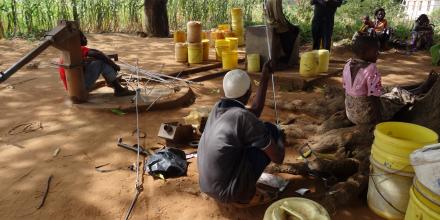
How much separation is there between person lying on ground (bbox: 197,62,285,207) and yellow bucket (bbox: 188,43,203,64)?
15.7ft

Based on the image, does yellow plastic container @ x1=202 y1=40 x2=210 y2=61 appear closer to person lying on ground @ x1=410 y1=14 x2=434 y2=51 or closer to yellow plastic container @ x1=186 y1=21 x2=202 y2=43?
yellow plastic container @ x1=186 y1=21 x2=202 y2=43

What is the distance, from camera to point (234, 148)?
8.05 ft

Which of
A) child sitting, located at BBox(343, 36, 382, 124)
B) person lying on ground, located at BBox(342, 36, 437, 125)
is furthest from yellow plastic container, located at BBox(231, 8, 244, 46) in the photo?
child sitting, located at BBox(343, 36, 382, 124)

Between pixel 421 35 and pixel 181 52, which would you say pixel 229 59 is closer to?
pixel 181 52

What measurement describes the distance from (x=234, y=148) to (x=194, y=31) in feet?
16.8

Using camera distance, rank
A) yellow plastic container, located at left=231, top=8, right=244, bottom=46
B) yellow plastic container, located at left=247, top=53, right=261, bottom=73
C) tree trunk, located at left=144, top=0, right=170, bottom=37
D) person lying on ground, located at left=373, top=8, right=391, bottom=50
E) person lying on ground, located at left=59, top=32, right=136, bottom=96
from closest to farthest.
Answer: person lying on ground, located at left=59, top=32, right=136, bottom=96, yellow plastic container, located at left=247, top=53, right=261, bottom=73, yellow plastic container, located at left=231, top=8, right=244, bottom=46, person lying on ground, located at left=373, top=8, right=391, bottom=50, tree trunk, located at left=144, top=0, right=170, bottom=37

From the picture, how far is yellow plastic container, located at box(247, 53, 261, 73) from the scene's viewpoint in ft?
22.0

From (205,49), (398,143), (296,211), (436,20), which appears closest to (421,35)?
(436,20)

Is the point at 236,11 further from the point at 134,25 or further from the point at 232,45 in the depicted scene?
the point at 134,25

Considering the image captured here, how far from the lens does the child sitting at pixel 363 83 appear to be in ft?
11.4

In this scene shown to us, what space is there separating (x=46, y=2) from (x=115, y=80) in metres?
7.31

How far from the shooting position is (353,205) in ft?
9.48

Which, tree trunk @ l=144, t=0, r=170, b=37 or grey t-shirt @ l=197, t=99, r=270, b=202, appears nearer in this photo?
grey t-shirt @ l=197, t=99, r=270, b=202

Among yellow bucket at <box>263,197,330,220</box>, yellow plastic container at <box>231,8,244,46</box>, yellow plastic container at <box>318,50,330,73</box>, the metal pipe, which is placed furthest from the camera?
yellow plastic container at <box>231,8,244,46</box>
